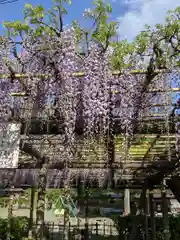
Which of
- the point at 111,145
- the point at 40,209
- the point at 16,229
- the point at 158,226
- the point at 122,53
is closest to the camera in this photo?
the point at 122,53

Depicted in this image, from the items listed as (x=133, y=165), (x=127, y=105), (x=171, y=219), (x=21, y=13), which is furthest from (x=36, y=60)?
(x=171, y=219)

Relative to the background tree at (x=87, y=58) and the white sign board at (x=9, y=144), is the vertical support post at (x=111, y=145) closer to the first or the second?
the background tree at (x=87, y=58)

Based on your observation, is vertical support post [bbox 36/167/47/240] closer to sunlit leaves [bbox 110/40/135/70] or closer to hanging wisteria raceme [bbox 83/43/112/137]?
hanging wisteria raceme [bbox 83/43/112/137]

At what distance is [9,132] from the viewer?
13.0 ft

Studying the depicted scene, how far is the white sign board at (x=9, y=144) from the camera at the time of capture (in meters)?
3.78

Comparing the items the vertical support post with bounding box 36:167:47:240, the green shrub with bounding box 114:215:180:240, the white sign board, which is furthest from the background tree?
the green shrub with bounding box 114:215:180:240

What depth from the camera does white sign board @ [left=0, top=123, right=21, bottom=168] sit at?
12.4 ft

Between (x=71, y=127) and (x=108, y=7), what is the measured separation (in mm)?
1458

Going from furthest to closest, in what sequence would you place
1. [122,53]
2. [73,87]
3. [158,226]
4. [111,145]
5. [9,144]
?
[158,226] → [111,145] → [9,144] → [73,87] → [122,53]

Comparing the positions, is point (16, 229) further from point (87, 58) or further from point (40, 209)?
point (87, 58)

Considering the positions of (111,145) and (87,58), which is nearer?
(87,58)

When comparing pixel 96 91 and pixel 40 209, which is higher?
pixel 96 91

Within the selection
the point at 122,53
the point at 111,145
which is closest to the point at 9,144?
the point at 111,145

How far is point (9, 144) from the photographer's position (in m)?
Answer: 3.89
